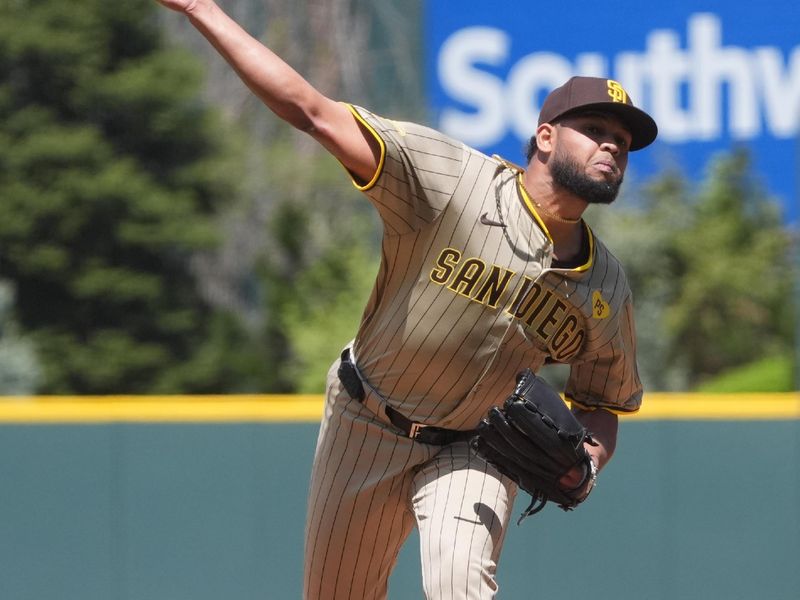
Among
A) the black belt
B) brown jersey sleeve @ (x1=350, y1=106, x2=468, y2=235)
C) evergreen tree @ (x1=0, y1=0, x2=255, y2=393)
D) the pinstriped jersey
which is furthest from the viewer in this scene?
evergreen tree @ (x1=0, y1=0, x2=255, y2=393)

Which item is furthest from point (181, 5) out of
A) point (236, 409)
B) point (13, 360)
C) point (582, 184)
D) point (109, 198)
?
point (109, 198)

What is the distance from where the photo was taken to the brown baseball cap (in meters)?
3.39

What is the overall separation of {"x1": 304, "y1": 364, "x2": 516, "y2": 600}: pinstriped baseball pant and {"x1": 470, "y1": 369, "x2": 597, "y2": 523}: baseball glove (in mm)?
121

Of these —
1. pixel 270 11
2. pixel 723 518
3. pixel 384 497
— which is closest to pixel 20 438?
pixel 384 497

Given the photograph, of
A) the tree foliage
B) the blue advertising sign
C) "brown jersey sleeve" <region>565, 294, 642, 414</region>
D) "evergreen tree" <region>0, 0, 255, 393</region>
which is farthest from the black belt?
"evergreen tree" <region>0, 0, 255, 393</region>

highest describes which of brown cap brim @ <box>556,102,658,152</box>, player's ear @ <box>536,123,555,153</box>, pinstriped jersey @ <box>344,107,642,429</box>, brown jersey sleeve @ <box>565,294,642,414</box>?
brown cap brim @ <box>556,102,658,152</box>

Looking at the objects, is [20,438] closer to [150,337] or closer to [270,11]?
[150,337]

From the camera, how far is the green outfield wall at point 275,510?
198 inches

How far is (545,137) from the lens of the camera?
137 inches

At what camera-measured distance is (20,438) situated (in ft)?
16.9

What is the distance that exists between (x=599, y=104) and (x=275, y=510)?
2.38m

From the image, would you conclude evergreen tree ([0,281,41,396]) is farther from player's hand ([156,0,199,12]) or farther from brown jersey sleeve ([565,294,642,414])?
player's hand ([156,0,199,12])

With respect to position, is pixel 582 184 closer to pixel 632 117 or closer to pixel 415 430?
pixel 632 117

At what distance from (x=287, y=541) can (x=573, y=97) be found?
2.39 metres
